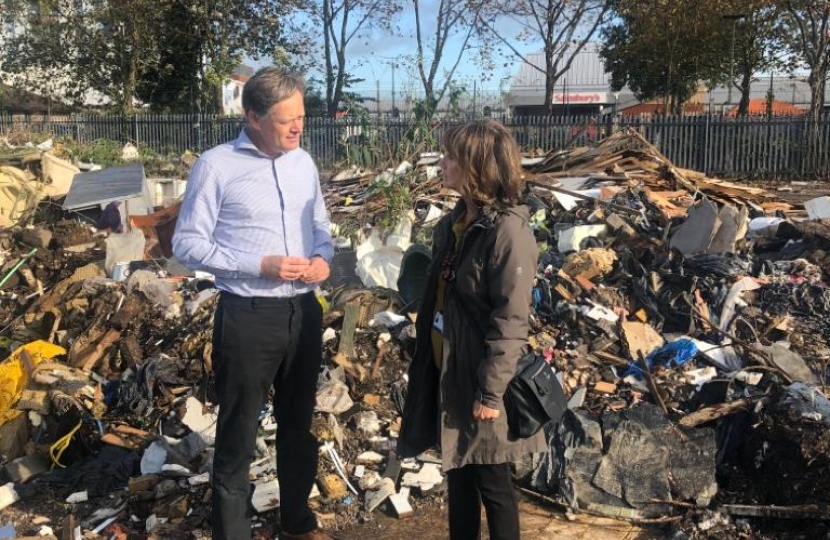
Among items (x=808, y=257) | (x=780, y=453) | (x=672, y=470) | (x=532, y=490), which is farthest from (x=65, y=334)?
(x=808, y=257)

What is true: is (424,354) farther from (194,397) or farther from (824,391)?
(824,391)

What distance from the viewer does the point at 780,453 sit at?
11.6 feet

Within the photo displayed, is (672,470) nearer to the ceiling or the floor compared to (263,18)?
nearer to the floor

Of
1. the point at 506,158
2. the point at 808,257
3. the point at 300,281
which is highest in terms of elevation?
the point at 506,158

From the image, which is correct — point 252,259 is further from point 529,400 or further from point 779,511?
point 779,511

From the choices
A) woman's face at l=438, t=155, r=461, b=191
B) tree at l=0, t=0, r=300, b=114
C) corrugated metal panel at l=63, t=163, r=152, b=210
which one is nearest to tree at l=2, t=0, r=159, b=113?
tree at l=0, t=0, r=300, b=114

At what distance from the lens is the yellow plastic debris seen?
462cm

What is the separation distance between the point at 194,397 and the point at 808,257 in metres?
5.17

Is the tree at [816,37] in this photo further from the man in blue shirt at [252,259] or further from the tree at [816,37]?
the man in blue shirt at [252,259]

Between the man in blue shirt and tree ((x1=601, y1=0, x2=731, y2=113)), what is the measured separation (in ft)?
68.6

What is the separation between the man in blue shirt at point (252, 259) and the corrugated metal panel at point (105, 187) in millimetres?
6758

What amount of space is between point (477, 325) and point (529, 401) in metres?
0.29

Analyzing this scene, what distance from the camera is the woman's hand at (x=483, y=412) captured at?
236 centimetres

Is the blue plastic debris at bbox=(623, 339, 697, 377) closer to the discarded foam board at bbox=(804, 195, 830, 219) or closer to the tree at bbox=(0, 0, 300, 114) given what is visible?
the discarded foam board at bbox=(804, 195, 830, 219)
